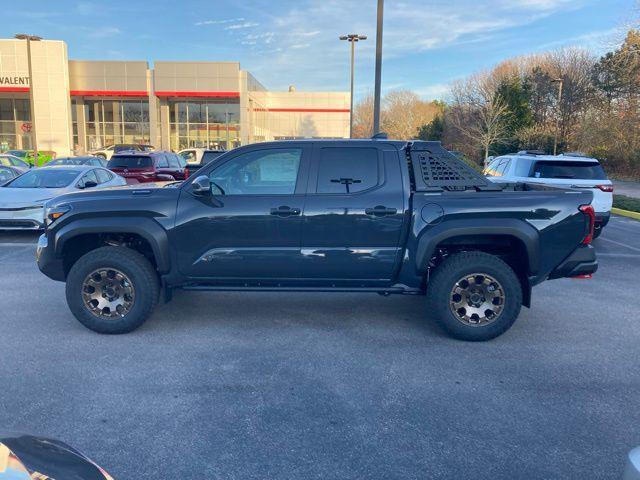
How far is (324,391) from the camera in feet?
Answer: 12.9

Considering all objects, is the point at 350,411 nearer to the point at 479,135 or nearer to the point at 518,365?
the point at 518,365

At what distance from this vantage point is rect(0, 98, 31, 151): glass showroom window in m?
42.3

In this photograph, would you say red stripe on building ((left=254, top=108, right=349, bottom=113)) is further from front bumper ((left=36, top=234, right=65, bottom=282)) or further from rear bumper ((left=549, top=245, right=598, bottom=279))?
rear bumper ((left=549, top=245, right=598, bottom=279))

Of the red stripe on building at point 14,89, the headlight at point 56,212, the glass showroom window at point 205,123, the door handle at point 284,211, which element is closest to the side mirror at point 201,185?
the door handle at point 284,211

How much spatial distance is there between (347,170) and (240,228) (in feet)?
3.98

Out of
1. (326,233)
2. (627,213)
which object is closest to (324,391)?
(326,233)

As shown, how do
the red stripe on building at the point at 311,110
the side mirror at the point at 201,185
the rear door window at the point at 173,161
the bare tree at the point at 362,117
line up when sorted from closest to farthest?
the side mirror at the point at 201,185, the rear door window at the point at 173,161, the red stripe on building at the point at 311,110, the bare tree at the point at 362,117

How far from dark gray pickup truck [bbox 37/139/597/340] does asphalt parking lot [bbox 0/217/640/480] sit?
1.55 feet

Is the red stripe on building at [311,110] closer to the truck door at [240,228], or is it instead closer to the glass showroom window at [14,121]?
the glass showroom window at [14,121]

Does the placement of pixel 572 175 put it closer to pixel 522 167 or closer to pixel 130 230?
pixel 522 167

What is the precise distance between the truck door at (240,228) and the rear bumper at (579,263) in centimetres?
264

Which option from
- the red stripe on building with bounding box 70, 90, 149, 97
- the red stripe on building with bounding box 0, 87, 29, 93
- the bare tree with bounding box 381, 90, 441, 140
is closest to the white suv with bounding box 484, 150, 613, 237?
the red stripe on building with bounding box 70, 90, 149, 97

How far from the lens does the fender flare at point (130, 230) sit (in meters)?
4.97

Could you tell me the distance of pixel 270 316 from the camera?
5746 mm
